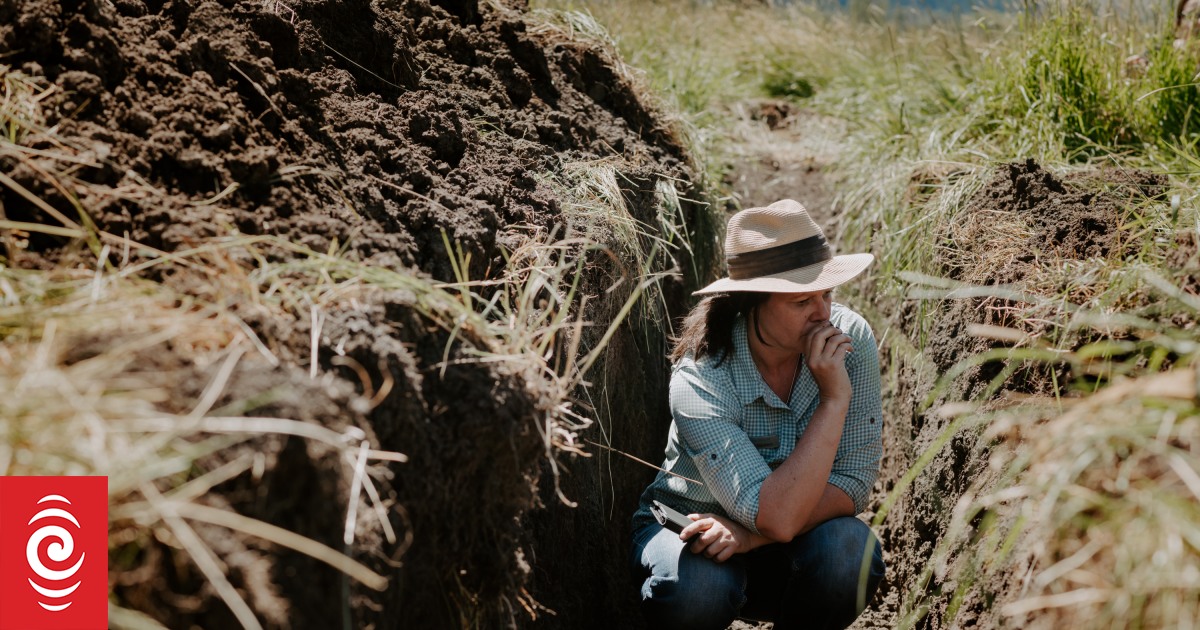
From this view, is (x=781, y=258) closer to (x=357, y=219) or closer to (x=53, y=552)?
(x=357, y=219)

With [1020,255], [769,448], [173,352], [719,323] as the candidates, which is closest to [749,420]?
[769,448]

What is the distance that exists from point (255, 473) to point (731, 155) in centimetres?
391

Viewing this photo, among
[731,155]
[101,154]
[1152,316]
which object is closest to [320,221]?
[101,154]

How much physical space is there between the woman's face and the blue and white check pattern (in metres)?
0.09

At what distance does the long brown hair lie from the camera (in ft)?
9.25

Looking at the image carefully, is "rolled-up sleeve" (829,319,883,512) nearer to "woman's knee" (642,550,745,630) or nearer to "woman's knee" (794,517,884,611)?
"woman's knee" (794,517,884,611)

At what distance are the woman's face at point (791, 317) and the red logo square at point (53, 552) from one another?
1863mm

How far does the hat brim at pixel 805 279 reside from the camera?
2.58 meters

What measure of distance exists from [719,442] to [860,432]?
452 mm

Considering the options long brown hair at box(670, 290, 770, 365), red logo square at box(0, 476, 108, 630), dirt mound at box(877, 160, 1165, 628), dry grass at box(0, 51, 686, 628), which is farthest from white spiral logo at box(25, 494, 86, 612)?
dirt mound at box(877, 160, 1165, 628)

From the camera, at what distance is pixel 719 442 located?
2619mm

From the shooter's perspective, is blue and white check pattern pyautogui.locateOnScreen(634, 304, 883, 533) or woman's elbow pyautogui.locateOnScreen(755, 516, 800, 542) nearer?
woman's elbow pyautogui.locateOnScreen(755, 516, 800, 542)

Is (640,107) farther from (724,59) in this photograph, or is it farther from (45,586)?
(45,586)

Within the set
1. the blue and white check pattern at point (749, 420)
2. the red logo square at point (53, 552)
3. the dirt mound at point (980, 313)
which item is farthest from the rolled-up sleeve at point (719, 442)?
the red logo square at point (53, 552)
